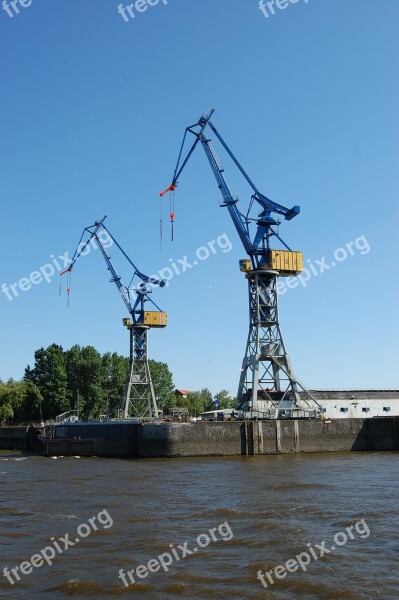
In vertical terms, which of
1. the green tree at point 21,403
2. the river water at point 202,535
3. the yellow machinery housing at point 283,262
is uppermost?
the yellow machinery housing at point 283,262

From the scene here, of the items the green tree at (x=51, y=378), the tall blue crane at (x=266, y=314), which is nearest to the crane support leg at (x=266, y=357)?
the tall blue crane at (x=266, y=314)

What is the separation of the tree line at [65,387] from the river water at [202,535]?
191 ft

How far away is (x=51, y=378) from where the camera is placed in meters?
97.6

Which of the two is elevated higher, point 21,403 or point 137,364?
point 137,364

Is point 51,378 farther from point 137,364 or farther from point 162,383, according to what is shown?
point 162,383

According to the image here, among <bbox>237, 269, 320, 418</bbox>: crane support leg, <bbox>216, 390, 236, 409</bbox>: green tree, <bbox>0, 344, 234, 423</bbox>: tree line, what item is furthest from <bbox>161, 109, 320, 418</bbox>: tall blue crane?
<bbox>216, 390, 236, 409</bbox>: green tree

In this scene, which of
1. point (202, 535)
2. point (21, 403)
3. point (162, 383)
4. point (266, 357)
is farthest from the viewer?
point (162, 383)

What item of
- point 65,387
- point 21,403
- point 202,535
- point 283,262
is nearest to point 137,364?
point 65,387

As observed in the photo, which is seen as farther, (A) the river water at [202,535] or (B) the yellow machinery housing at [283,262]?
(B) the yellow machinery housing at [283,262]

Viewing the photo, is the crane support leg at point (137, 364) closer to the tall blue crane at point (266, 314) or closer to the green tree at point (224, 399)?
the tall blue crane at point (266, 314)

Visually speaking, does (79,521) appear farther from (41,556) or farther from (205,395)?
(205,395)

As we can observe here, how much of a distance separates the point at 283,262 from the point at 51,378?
4822 centimetres

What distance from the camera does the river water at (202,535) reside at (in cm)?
1628

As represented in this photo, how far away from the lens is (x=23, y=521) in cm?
2481
